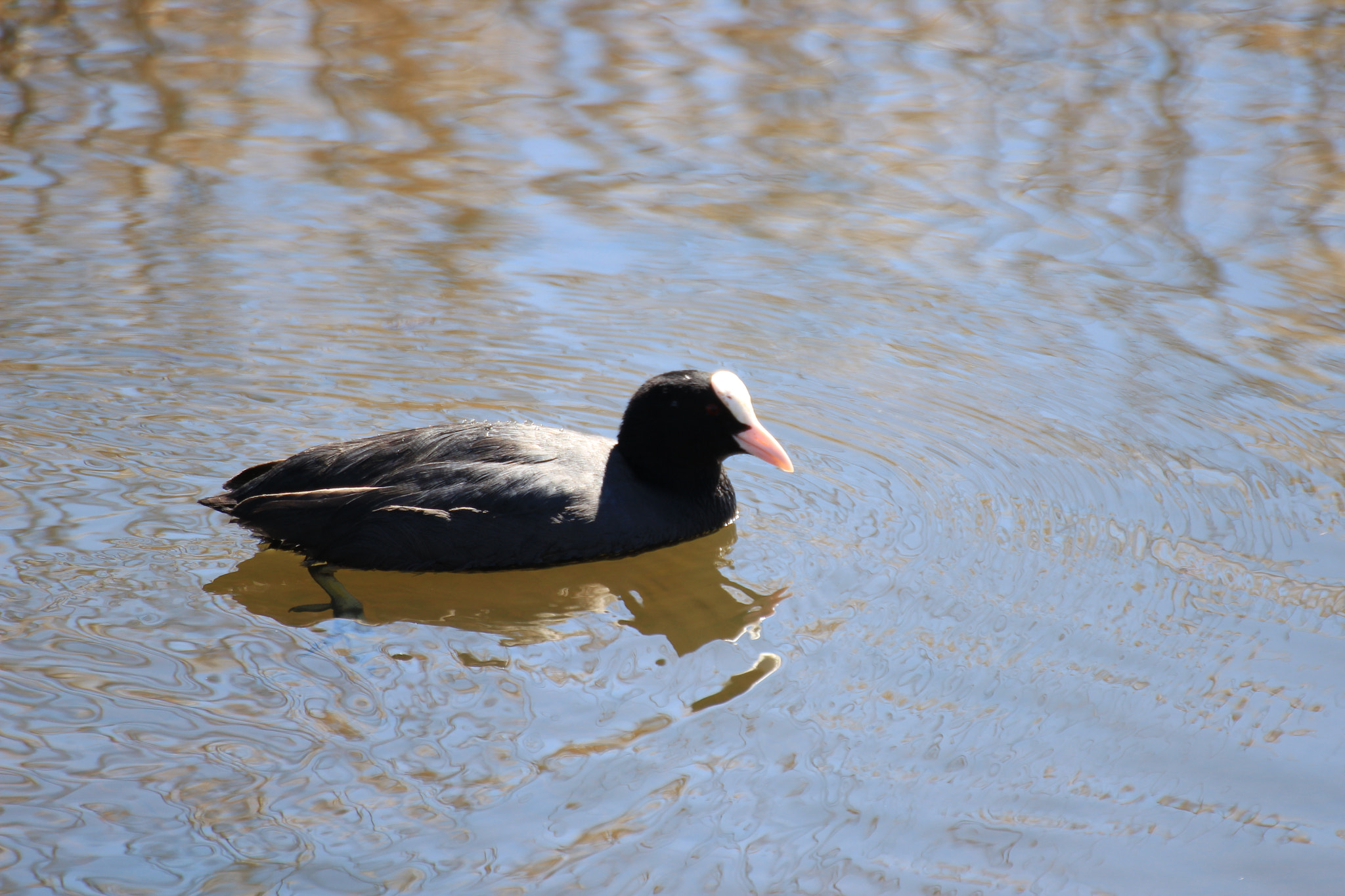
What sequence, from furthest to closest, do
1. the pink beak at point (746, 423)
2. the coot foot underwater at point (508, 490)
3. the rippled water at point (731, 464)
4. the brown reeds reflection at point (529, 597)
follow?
the pink beak at point (746, 423) < the coot foot underwater at point (508, 490) < the brown reeds reflection at point (529, 597) < the rippled water at point (731, 464)

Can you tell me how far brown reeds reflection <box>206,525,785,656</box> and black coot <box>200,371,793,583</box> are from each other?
0.21 feet

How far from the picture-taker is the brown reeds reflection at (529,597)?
12.5 ft

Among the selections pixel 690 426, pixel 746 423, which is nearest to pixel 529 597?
pixel 690 426

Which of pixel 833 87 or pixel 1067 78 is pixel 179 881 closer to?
pixel 833 87

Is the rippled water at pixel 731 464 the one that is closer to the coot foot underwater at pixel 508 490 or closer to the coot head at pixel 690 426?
the coot foot underwater at pixel 508 490

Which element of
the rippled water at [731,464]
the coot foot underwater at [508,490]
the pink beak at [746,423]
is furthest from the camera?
the pink beak at [746,423]

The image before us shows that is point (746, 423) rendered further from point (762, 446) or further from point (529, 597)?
point (529, 597)

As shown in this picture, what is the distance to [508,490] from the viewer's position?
3979 millimetres

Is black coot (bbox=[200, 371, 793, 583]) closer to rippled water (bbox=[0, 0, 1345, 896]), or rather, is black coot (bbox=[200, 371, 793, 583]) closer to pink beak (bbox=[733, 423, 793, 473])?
pink beak (bbox=[733, 423, 793, 473])

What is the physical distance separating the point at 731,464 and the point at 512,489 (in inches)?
50.0

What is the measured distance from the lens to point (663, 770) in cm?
310

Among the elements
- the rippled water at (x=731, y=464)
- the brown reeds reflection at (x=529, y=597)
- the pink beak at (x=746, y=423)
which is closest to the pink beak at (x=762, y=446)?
the pink beak at (x=746, y=423)

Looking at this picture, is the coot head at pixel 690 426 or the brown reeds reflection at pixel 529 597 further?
the coot head at pixel 690 426

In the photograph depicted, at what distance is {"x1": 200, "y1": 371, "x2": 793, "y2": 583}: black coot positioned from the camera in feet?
12.9
